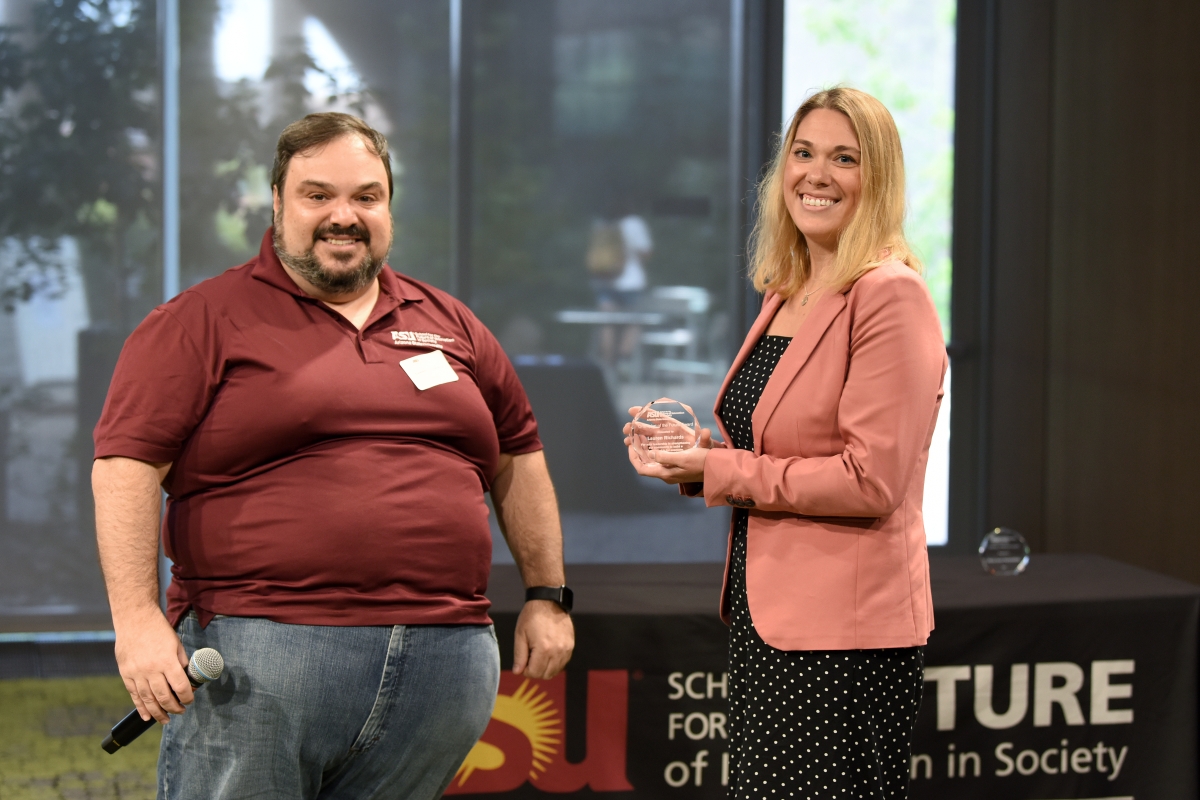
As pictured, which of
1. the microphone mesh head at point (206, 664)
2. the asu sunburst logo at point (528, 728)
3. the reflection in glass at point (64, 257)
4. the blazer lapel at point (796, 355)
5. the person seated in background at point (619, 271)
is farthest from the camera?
the person seated in background at point (619, 271)

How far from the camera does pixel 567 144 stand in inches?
182

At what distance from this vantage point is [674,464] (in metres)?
1.76

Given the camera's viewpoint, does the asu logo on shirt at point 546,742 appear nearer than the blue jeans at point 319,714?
No

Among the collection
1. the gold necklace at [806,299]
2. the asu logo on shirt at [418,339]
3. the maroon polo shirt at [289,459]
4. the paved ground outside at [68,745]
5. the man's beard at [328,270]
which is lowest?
the paved ground outside at [68,745]

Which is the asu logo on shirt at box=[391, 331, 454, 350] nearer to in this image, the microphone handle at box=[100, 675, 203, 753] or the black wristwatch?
the black wristwatch

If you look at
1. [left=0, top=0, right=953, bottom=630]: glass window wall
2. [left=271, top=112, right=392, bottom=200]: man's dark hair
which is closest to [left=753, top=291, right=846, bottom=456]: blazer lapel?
[left=271, top=112, right=392, bottom=200]: man's dark hair

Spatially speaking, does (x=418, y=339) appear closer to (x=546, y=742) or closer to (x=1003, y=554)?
(x=546, y=742)

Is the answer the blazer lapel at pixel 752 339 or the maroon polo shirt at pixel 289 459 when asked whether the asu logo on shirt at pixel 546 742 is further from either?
the blazer lapel at pixel 752 339

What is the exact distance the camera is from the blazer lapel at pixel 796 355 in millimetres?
1656

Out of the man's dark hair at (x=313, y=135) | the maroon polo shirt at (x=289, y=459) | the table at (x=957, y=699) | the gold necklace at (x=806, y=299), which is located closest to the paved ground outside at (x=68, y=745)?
the table at (x=957, y=699)

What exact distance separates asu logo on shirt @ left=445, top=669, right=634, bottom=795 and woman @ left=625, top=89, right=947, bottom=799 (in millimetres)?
678

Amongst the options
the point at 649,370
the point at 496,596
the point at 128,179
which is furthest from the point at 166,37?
the point at 496,596

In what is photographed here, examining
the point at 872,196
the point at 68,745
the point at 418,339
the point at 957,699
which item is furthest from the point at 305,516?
the point at 68,745

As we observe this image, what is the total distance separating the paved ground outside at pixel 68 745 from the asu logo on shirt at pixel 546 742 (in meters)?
1.22
